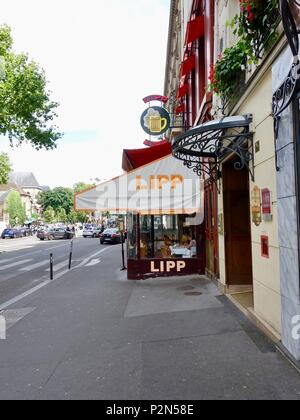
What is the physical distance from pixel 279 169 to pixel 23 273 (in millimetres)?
12446

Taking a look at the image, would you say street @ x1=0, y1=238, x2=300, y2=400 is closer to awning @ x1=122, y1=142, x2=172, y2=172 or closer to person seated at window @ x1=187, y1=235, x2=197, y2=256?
person seated at window @ x1=187, y1=235, x2=197, y2=256

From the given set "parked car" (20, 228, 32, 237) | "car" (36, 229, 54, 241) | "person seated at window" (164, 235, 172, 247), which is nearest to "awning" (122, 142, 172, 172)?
"person seated at window" (164, 235, 172, 247)

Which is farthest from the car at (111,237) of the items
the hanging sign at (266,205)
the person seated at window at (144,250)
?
the hanging sign at (266,205)

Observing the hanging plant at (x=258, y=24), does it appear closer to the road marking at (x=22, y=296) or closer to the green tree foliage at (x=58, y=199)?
the road marking at (x=22, y=296)

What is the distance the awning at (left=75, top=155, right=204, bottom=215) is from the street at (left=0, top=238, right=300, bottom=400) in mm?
2198

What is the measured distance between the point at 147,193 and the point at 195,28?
5.52m

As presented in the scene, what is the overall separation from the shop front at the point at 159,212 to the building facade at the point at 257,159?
104 centimetres

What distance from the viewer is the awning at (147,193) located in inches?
397

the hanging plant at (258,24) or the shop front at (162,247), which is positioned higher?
the hanging plant at (258,24)

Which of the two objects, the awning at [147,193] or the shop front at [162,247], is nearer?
the awning at [147,193]
